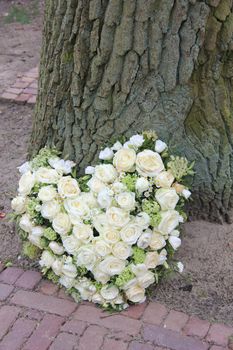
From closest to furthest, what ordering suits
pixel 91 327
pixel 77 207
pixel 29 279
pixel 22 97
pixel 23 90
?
1. pixel 91 327
2. pixel 77 207
3. pixel 29 279
4. pixel 22 97
5. pixel 23 90

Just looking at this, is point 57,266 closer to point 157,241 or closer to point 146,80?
point 157,241

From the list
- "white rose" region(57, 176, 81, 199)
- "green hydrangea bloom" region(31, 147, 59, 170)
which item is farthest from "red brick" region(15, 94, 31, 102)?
"white rose" region(57, 176, 81, 199)

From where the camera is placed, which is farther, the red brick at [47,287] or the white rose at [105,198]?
the red brick at [47,287]

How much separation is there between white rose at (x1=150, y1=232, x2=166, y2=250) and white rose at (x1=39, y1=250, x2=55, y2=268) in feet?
1.64

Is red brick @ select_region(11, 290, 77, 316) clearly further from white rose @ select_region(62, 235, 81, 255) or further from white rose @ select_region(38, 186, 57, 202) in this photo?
white rose @ select_region(38, 186, 57, 202)

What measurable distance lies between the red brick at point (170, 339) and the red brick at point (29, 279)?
64 centimetres

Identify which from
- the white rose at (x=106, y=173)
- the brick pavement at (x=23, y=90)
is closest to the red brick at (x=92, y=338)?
the white rose at (x=106, y=173)

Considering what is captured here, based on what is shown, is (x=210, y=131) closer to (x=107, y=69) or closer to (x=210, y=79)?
(x=210, y=79)

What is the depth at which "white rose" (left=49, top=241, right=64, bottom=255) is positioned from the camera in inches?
119

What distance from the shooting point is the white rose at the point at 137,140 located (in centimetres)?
303

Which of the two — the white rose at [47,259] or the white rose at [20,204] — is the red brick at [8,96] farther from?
the white rose at [47,259]

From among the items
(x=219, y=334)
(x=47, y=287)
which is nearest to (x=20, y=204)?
(x=47, y=287)

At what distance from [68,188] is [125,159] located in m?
0.31

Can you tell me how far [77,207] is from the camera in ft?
9.79
